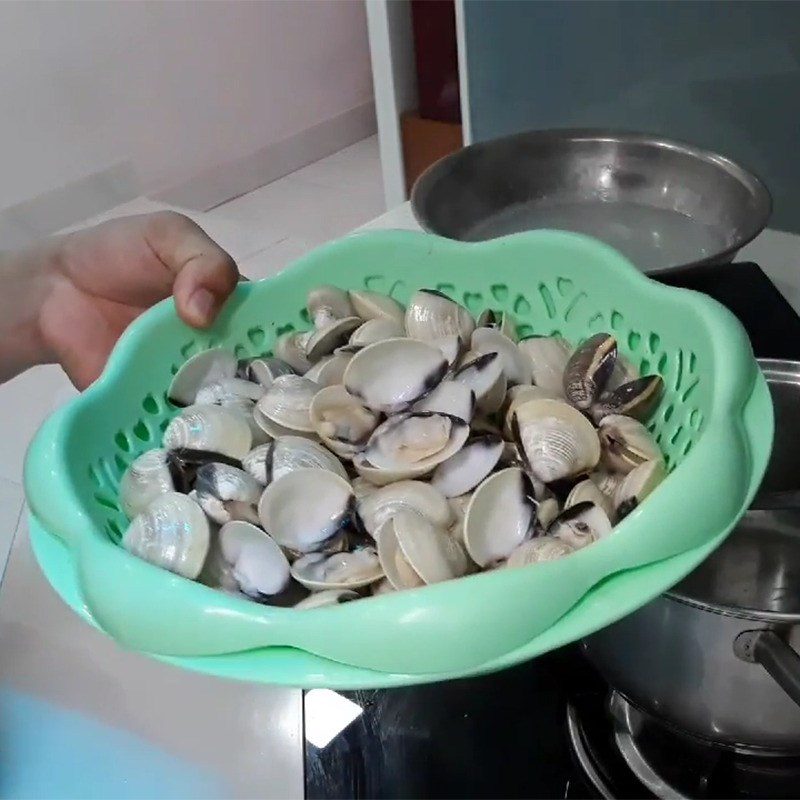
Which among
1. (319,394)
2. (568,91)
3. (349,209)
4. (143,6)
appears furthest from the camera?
(349,209)

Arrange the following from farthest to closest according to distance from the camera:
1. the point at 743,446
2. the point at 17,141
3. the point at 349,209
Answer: the point at 349,209, the point at 17,141, the point at 743,446

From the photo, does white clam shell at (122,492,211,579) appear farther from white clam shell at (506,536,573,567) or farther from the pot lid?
the pot lid

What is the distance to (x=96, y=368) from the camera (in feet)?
2.10

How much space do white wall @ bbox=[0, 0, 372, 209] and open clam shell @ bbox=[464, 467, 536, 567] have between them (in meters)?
0.43

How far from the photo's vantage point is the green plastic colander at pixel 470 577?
249mm

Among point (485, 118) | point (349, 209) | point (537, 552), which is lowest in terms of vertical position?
point (349, 209)

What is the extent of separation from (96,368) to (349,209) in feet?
1.96

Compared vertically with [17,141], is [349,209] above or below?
below

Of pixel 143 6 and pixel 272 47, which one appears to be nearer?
pixel 143 6

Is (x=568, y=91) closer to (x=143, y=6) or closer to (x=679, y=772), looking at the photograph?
(x=143, y=6)

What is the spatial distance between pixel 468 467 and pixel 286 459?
0.26 feet

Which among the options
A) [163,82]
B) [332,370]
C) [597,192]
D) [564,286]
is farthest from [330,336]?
[163,82]

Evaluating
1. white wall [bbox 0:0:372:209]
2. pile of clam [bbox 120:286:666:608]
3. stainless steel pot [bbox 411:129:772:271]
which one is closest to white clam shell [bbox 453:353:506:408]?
pile of clam [bbox 120:286:666:608]

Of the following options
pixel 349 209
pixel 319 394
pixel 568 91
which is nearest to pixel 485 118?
pixel 568 91
